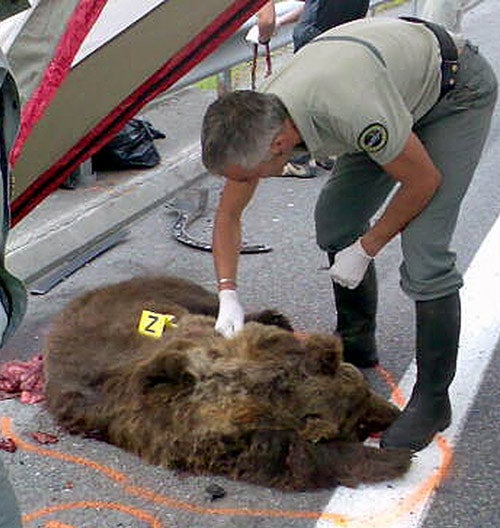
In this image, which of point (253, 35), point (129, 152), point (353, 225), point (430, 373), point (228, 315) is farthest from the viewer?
point (253, 35)

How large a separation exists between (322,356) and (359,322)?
82cm

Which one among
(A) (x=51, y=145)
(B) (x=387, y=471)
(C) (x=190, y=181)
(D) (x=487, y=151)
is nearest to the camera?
(B) (x=387, y=471)

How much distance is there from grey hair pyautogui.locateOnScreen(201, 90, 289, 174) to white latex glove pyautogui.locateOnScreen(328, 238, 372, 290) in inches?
27.4

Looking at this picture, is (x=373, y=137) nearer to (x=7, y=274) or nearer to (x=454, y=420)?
(x=454, y=420)

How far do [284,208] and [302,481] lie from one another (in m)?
3.71

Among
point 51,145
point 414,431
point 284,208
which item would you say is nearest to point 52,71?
point 51,145

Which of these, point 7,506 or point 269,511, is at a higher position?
point 7,506

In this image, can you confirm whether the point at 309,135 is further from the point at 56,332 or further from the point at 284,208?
the point at 284,208

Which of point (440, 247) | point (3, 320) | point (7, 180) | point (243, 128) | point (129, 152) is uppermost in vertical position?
point (7, 180)

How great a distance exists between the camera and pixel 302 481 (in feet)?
12.5

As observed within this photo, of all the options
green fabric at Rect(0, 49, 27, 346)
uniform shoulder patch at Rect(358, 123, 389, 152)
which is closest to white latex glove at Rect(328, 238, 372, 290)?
uniform shoulder patch at Rect(358, 123, 389, 152)

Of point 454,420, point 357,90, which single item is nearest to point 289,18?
point 454,420

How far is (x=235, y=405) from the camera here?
3852mm

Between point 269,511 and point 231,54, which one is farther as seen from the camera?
point 231,54
